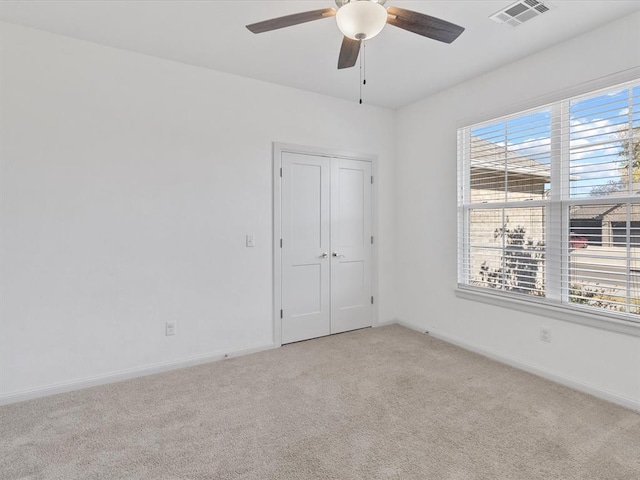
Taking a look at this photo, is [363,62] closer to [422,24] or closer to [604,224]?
[422,24]

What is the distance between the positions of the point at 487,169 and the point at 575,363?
1813 mm

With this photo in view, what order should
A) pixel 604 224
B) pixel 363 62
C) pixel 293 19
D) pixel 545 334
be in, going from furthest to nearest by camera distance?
pixel 363 62, pixel 545 334, pixel 604 224, pixel 293 19

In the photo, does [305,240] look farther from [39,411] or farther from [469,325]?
[39,411]

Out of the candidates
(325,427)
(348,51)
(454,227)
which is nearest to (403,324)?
(454,227)

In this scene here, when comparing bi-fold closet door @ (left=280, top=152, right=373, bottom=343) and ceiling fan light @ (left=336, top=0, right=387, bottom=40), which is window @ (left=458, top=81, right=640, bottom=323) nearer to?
bi-fold closet door @ (left=280, top=152, right=373, bottom=343)

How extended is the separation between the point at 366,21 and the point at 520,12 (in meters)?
1.41

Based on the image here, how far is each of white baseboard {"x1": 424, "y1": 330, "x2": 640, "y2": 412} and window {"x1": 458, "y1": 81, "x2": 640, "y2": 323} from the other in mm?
569

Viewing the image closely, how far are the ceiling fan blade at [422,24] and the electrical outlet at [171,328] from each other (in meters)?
2.79

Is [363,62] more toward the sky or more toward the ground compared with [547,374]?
more toward the sky

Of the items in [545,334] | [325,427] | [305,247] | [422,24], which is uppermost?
[422,24]

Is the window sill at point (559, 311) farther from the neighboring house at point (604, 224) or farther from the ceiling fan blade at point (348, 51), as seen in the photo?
the ceiling fan blade at point (348, 51)

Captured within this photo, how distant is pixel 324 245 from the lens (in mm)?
3848

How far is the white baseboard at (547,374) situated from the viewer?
7.89ft

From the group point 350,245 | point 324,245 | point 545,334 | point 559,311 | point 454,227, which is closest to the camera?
point 559,311
